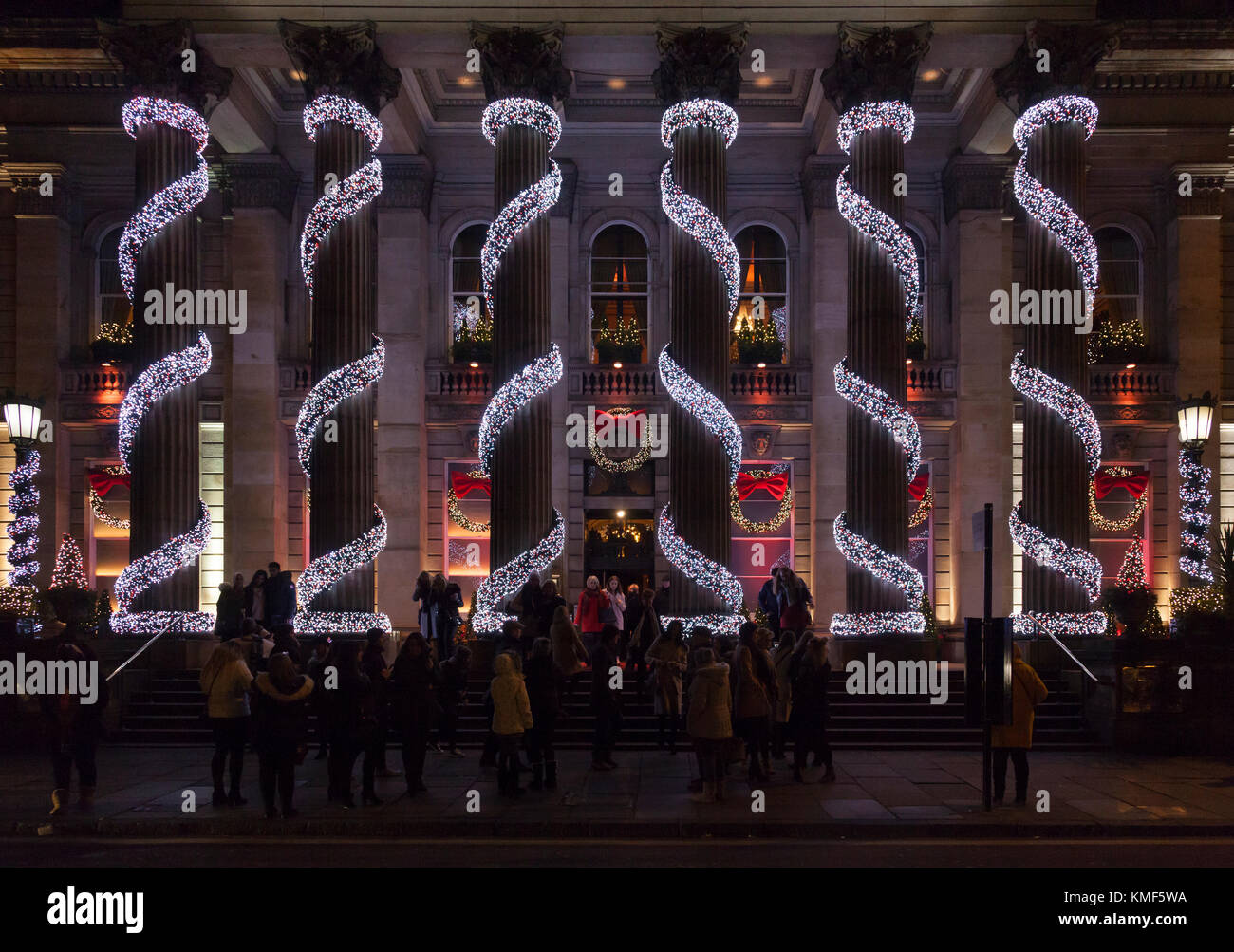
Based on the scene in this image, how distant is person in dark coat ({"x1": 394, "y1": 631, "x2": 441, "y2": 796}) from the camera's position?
13.1 metres

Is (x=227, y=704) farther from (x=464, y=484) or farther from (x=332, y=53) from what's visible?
(x=464, y=484)

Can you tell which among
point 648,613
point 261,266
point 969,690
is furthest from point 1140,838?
point 261,266

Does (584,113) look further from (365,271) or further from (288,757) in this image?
(288,757)

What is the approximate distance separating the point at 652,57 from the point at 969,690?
49.8 ft

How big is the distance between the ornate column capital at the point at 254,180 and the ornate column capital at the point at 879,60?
45.5 feet

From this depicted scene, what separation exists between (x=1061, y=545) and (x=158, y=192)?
18392 millimetres

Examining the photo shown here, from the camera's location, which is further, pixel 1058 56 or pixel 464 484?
pixel 464 484

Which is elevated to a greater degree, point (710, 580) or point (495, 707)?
point (710, 580)


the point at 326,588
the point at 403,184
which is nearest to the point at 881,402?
the point at 326,588

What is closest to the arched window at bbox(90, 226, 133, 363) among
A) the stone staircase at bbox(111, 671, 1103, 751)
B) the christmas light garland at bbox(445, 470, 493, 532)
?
the christmas light garland at bbox(445, 470, 493, 532)

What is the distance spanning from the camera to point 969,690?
12.6m

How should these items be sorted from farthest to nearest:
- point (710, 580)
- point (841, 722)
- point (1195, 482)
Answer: point (1195, 482), point (710, 580), point (841, 722)

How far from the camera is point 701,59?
67.7ft

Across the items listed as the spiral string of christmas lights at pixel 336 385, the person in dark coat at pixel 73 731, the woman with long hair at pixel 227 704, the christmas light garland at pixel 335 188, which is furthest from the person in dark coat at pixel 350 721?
the christmas light garland at pixel 335 188
